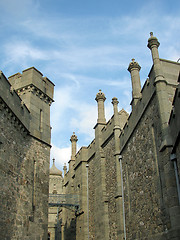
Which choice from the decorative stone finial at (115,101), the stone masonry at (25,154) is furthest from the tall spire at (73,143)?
the stone masonry at (25,154)

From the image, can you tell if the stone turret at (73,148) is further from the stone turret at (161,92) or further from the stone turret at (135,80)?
the stone turret at (161,92)

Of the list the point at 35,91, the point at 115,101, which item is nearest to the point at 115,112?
the point at 115,101

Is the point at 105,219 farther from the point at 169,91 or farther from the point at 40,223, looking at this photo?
the point at 169,91

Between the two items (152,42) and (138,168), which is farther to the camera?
(138,168)

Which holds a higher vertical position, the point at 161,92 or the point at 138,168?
the point at 161,92

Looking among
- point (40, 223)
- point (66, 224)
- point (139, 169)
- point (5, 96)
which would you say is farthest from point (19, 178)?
point (66, 224)

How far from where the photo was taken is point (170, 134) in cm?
916

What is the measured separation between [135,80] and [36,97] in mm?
5756

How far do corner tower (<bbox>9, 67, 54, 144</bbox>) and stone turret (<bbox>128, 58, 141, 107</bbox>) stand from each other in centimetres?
528

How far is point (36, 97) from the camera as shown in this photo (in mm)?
16062

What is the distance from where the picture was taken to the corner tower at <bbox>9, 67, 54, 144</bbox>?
15.4m

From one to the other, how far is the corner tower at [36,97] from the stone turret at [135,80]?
528 centimetres

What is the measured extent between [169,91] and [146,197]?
4.52 metres

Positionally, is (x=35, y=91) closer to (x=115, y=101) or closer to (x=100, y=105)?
(x=115, y=101)
